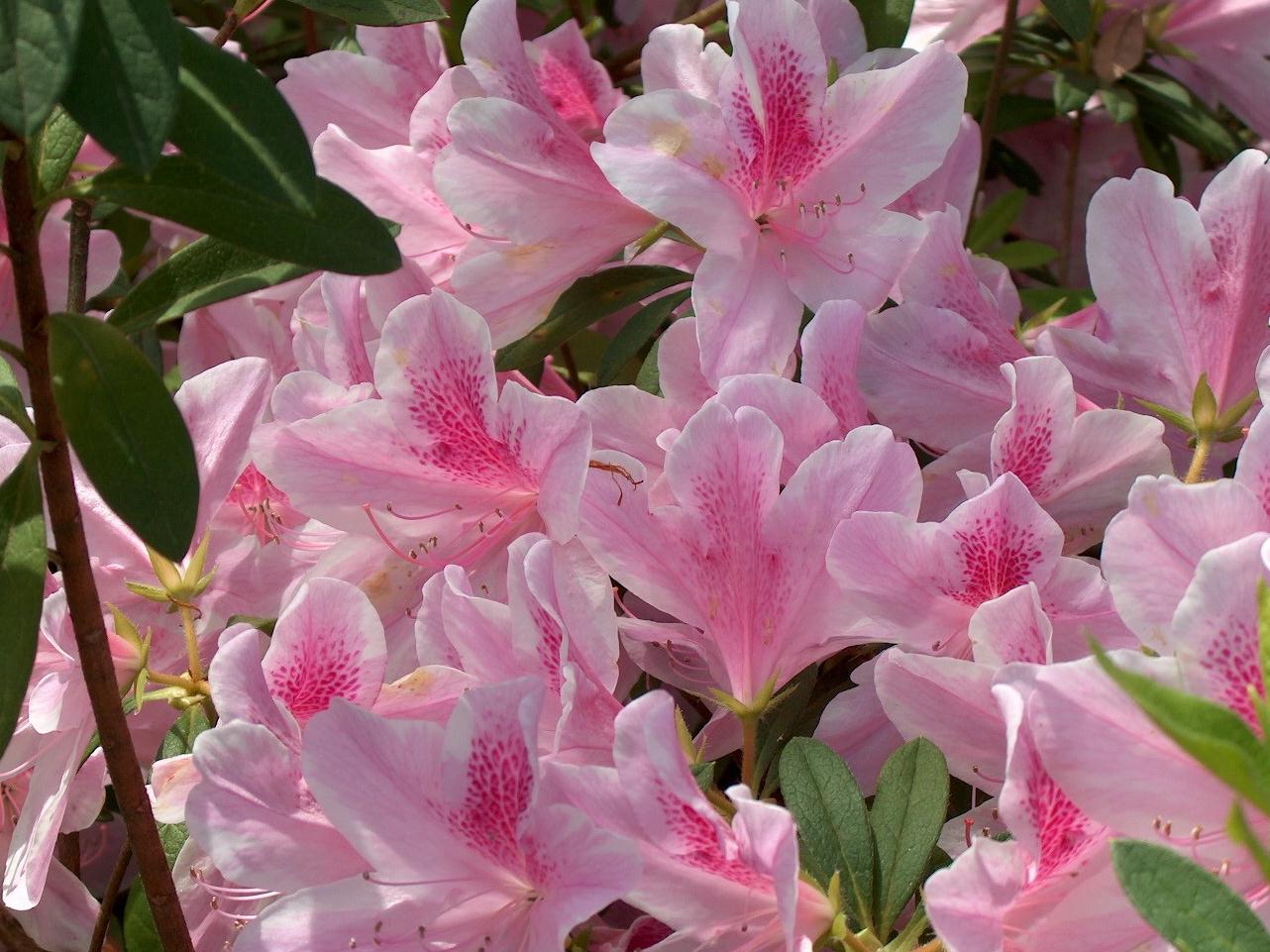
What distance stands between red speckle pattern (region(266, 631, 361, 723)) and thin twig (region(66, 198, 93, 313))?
0.32m

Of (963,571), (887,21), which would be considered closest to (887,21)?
(887,21)

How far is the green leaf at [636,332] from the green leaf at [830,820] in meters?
0.40

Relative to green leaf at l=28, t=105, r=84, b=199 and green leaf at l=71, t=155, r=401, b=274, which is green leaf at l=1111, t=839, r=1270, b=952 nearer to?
green leaf at l=71, t=155, r=401, b=274

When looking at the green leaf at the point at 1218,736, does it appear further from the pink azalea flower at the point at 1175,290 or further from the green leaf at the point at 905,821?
the pink azalea flower at the point at 1175,290

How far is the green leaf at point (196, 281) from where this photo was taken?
2.63ft

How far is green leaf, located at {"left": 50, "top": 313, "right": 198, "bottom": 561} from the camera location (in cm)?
65

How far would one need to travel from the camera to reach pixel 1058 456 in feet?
A: 2.83

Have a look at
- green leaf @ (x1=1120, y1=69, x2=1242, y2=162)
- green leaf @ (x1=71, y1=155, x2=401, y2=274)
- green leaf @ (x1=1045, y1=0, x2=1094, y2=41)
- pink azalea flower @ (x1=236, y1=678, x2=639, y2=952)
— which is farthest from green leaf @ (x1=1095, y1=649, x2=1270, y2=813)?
green leaf @ (x1=1120, y1=69, x2=1242, y2=162)

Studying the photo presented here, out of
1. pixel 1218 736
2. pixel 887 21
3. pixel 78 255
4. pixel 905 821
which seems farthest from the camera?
pixel 887 21

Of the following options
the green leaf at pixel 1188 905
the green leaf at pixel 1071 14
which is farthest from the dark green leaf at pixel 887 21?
the green leaf at pixel 1188 905

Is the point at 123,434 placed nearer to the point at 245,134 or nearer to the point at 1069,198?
the point at 245,134

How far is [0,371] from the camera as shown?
3.16 ft

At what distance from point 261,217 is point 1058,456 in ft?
1.51

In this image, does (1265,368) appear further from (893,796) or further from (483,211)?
(483,211)
